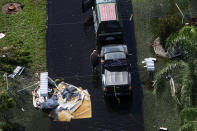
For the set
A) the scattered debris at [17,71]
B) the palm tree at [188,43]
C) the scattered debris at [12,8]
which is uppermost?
the scattered debris at [12,8]

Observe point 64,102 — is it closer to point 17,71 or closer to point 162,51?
point 17,71

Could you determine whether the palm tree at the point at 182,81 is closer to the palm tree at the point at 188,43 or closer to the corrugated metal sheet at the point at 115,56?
the palm tree at the point at 188,43

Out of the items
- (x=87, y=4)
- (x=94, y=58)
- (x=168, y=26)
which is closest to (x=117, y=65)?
(x=94, y=58)

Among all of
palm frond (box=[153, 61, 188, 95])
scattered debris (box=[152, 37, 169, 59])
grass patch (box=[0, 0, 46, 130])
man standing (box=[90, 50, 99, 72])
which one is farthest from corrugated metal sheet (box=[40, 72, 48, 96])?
scattered debris (box=[152, 37, 169, 59])

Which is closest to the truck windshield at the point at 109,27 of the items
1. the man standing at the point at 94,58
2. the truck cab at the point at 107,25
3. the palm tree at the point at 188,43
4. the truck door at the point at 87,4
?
the truck cab at the point at 107,25

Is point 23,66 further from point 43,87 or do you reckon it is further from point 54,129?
point 54,129

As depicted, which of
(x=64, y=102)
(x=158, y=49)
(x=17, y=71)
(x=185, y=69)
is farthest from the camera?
(x=158, y=49)
